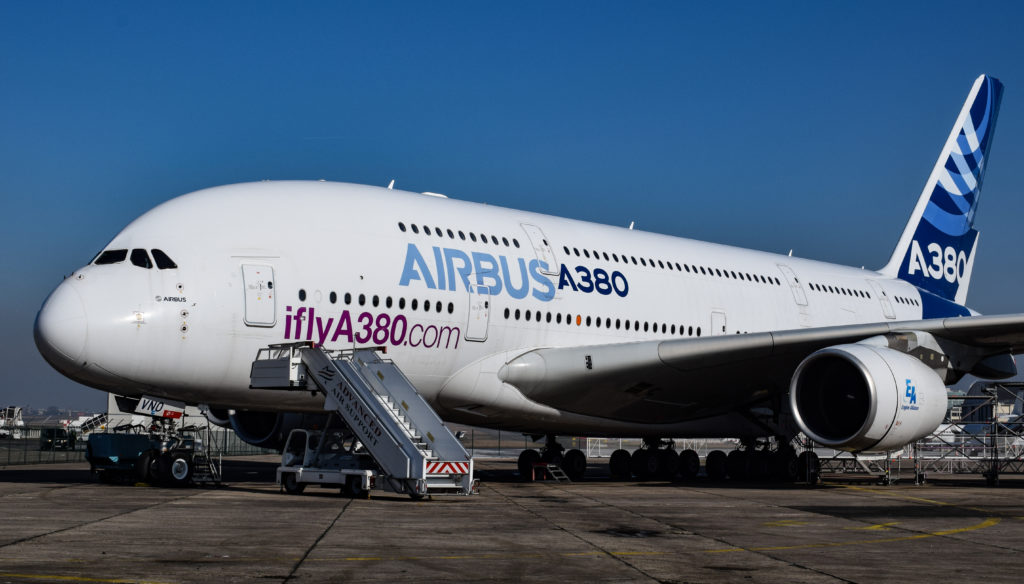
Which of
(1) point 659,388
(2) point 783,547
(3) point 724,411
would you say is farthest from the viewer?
(3) point 724,411

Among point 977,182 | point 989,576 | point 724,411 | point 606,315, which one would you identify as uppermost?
point 977,182

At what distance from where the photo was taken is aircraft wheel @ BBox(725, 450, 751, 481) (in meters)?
20.8

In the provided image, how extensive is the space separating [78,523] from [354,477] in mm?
4361

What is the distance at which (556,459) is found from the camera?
20.8m

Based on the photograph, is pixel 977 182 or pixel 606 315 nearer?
pixel 606 315

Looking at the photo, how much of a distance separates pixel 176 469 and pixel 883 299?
1591 cm

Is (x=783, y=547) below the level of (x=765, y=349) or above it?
below

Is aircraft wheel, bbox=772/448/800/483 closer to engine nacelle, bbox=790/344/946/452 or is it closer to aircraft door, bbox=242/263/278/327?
engine nacelle, bbox=790/344/946/452

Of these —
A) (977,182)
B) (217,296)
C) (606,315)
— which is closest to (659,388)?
(606,315)

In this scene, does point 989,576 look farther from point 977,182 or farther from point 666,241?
point 977,182

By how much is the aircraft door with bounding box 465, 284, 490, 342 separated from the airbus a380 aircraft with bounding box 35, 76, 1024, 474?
0.02m

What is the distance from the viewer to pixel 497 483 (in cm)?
1797

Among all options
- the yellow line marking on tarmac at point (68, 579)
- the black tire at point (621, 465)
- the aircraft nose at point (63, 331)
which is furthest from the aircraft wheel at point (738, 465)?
the yellow line marking on tarmac at point (68, 579)

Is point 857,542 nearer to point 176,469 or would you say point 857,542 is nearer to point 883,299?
point 176,469
